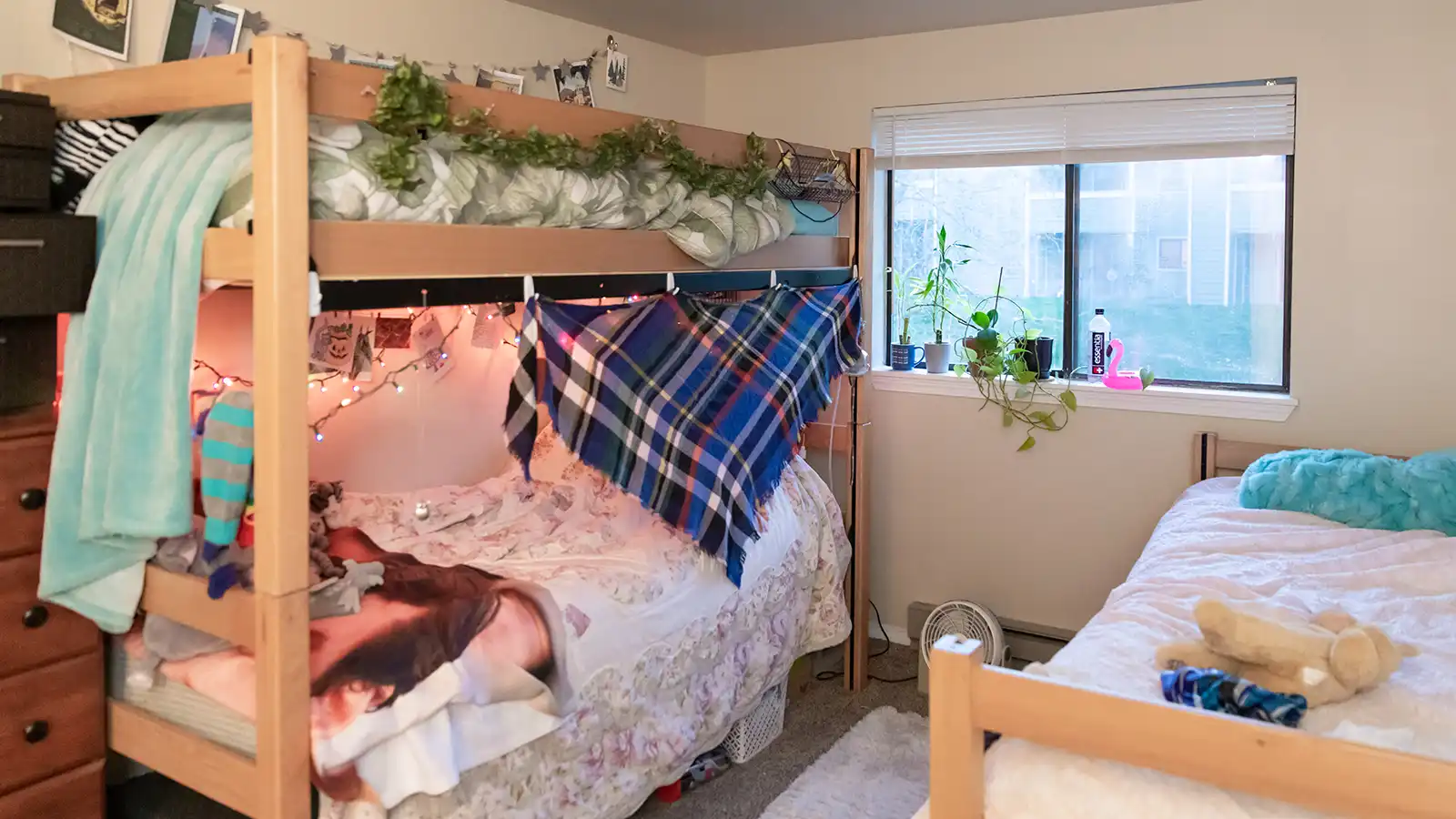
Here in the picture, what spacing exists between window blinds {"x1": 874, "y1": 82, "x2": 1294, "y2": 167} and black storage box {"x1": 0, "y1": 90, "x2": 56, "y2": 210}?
283cm

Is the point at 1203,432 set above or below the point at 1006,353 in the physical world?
below

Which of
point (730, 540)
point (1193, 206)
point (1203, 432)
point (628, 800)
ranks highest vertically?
point (1193, 206)

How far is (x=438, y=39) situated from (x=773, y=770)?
2.35 metres

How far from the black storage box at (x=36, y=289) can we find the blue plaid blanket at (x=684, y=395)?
2.81 feet

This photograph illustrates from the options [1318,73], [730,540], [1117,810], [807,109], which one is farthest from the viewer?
[807,109]

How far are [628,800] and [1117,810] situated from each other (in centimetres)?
135

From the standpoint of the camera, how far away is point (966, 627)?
145 inches

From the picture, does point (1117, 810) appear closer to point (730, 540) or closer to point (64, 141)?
point (730, 540)

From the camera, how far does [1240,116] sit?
11.7 feet

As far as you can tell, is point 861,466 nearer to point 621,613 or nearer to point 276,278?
point 621,613

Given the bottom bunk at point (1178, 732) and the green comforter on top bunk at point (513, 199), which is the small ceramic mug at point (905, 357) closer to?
the green comforter on top bunk at point (513, 199)

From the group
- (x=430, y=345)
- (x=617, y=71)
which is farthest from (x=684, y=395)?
(x=617, y=71)

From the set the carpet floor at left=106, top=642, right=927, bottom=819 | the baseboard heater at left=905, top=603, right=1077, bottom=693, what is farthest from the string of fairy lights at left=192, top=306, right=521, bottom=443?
the baseboard heater at left=905, top=603, right=1077, bottom=693

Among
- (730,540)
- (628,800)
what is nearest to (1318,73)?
(730,540)
